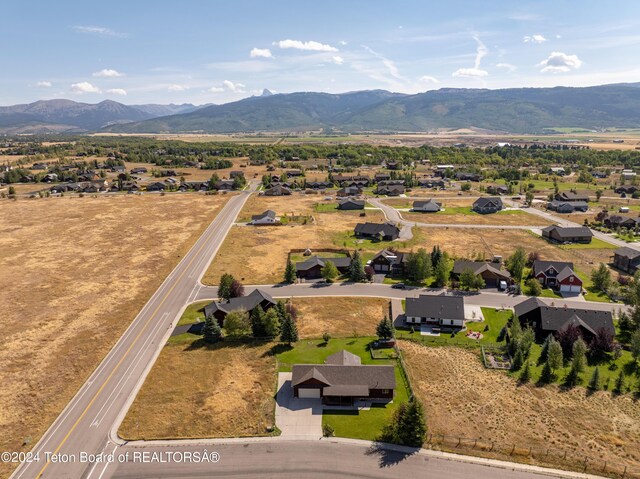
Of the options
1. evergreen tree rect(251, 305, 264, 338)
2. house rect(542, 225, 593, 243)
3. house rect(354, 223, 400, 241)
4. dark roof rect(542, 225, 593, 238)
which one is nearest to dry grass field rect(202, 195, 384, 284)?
house rect(354, 223, 400, 241)

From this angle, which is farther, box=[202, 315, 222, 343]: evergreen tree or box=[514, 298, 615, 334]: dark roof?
box=[202, 315, 222, 343]: evergreen tree

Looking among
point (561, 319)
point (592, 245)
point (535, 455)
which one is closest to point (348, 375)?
point (535, 455)

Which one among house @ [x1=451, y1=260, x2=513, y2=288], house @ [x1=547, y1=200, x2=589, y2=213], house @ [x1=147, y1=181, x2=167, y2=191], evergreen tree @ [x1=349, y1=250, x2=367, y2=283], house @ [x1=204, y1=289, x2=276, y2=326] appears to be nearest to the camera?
house @ [x1=204, y1=289, x2=276, y2=326]

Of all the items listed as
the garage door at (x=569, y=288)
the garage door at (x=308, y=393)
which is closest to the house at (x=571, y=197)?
the garage door at (x=569, y=288)

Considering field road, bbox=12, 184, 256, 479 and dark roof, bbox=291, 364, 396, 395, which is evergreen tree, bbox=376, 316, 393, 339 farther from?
field road, bbox=12, 184, 256, 479

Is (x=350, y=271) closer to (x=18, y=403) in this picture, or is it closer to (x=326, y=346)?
(x=326, y=346)

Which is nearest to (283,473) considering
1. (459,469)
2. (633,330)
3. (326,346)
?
(459,469)

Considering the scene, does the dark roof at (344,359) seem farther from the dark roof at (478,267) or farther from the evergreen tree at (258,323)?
the dark roof at (478,267)

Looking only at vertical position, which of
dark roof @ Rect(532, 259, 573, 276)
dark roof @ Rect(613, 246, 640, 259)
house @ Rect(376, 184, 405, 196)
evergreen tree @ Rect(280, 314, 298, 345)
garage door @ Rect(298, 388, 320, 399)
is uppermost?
house @ Rect(376, 184, 405, 196)
